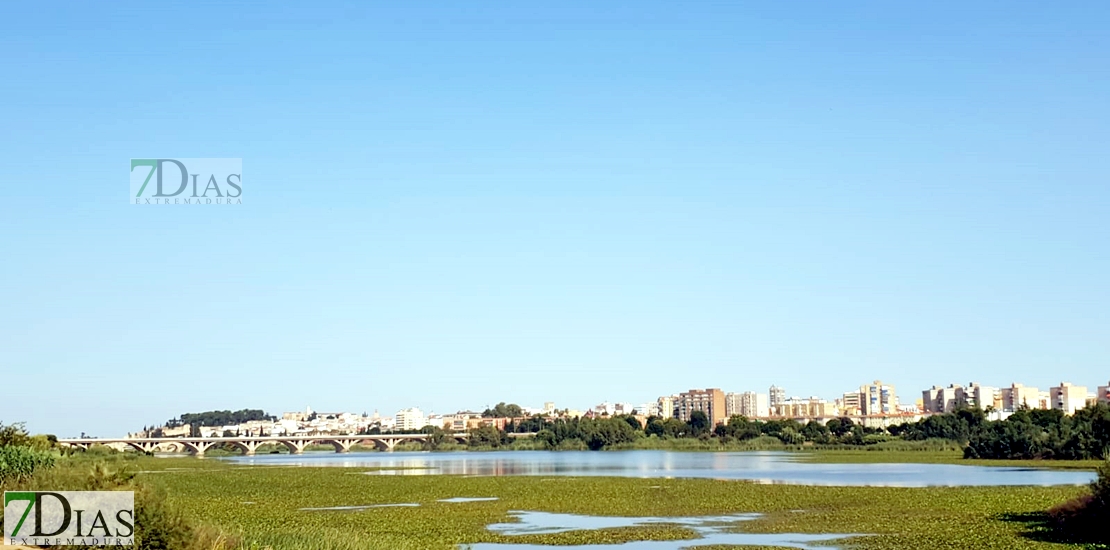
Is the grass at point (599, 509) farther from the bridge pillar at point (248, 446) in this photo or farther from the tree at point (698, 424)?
the tree at point (698, 424)

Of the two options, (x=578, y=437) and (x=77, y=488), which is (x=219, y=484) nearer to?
(x=77, y=488)

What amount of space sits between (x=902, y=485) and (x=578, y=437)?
106 m

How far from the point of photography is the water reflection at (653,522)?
86.2ft

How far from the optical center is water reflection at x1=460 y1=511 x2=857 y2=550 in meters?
26.3

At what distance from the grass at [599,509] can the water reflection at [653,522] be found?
0.67 meters

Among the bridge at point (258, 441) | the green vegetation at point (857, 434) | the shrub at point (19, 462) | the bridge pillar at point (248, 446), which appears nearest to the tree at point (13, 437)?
the shrub at point (19, 462)

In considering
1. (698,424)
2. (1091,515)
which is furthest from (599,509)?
(698,424)

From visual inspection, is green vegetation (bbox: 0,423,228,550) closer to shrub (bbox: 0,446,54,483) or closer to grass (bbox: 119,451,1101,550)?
grass (bbox: 119,451,1101,550)

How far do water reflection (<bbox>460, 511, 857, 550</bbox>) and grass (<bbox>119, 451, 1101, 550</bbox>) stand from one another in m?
0.67

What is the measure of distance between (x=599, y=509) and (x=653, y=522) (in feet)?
16.7

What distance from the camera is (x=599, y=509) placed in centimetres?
3659

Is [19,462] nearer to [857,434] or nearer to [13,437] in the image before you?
[13,437]

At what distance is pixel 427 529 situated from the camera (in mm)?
29828

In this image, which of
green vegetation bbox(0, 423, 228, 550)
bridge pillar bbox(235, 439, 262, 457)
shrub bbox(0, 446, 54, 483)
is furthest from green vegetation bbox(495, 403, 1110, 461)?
green vegetation bbox(0, 423, 228, 550)
